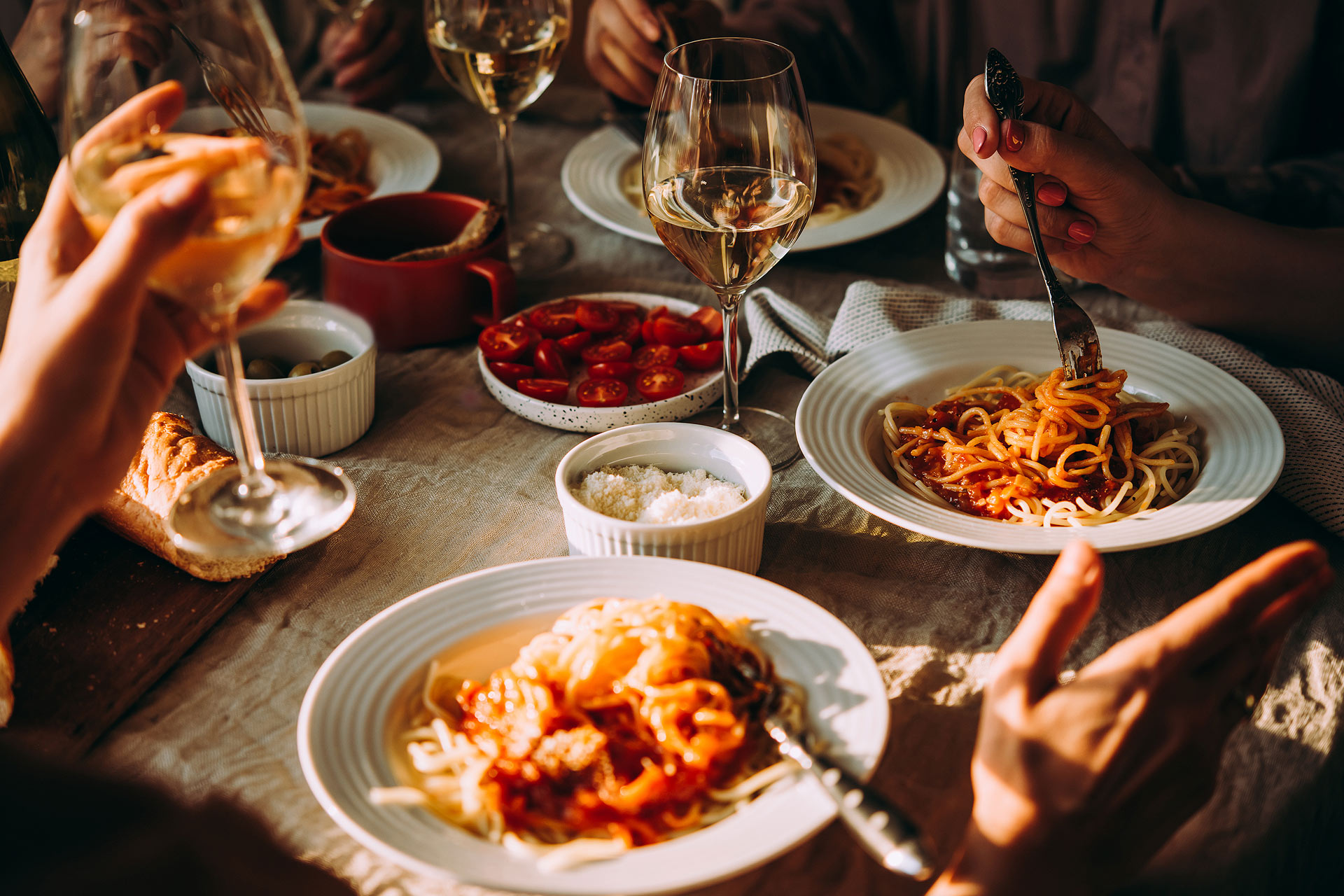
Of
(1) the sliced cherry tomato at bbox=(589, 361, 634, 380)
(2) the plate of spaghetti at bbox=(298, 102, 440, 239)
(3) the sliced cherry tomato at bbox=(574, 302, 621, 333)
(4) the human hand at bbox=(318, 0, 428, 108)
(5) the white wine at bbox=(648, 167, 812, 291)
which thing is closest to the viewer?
(5) the white wine at bbox=(648, 167, 812, 291)

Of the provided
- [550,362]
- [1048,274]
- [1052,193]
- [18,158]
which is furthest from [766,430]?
[18,158]

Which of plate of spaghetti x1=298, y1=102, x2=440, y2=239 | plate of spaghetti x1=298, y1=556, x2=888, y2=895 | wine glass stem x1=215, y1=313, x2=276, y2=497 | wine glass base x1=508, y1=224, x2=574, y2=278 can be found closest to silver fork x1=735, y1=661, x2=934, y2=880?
plate of spaghetti x1=298, y1=556, x2=888, y2=895

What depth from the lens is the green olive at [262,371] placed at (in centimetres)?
158

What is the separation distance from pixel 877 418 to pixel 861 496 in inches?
12.6

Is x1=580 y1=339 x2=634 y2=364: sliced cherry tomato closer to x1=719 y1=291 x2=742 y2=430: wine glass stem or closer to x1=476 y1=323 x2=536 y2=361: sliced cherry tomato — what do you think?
x1=476 y1=323 x2=536 y2=361: sliced cherry tomato

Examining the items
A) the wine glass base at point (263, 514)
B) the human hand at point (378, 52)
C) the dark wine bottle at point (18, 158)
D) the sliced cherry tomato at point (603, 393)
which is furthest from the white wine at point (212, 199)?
the human hand at point (378, 52)

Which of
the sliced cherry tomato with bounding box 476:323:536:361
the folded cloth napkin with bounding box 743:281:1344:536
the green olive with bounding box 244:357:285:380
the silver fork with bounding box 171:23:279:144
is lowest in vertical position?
the folded cloth napkin with bounding box 743:281:1344:536

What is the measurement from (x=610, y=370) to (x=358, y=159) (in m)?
1.10

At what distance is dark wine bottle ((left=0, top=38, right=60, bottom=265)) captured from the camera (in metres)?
1.64

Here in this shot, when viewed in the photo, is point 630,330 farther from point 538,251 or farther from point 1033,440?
point 1033,440

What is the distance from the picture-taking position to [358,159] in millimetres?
2426

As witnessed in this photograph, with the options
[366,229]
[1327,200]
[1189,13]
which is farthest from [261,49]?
[1189,13]

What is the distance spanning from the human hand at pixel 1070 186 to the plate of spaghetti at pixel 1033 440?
20 cm

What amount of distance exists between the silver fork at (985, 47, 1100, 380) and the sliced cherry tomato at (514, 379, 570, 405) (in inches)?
30.6
